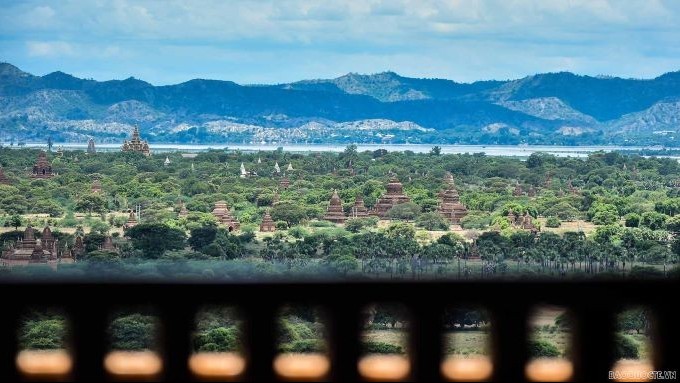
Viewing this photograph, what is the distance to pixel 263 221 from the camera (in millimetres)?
85250

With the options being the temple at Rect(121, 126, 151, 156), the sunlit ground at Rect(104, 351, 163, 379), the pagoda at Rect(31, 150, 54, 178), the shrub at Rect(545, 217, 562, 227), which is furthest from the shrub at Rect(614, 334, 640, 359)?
the temple at Rect(121, 126, 151, 156)

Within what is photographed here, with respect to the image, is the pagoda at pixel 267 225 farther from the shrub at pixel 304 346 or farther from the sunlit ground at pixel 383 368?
the sunlit ground at pixel 383 368

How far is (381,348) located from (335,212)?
86.7 metres

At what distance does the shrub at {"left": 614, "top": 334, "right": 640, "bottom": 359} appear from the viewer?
3869 millimetres

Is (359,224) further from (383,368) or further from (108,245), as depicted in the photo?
(383,368)

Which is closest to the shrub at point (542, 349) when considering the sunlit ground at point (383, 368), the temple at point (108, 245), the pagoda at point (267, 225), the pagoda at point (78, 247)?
the sunlit ground at point (383, 368)

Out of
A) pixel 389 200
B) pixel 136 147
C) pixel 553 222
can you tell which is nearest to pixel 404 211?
pixel 389 200

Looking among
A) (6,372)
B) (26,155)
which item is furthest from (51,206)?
(6,372)

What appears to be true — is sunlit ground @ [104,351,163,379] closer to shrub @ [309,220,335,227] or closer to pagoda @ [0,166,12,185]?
shrub @ [309,220,335,227]

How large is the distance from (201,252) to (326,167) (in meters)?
78.2

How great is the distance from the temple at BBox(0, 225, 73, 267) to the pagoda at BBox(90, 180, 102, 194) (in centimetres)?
3411

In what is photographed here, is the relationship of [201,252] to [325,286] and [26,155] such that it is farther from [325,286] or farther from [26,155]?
[26,155]

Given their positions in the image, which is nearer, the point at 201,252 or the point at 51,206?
the point at 201,252

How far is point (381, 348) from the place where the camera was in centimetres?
447
